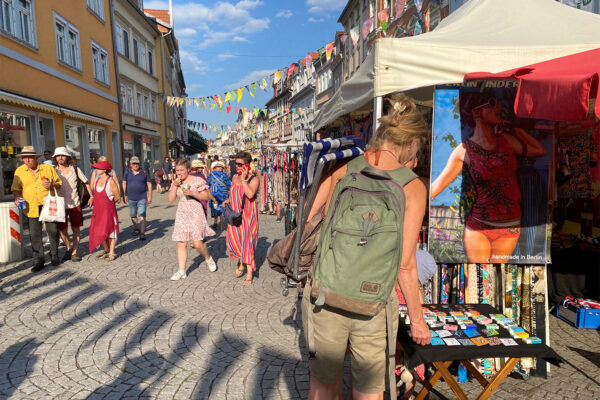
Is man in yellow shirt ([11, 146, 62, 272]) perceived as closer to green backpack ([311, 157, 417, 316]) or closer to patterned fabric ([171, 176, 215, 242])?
patterned fabric ([171, 176, 215, 242])

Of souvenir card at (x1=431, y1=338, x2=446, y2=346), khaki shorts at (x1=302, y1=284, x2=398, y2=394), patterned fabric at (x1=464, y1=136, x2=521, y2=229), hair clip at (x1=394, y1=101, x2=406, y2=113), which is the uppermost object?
hair clip at (x1=394, y1=101, x2=406, y2=113)

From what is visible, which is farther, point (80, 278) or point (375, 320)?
point (80, 278)

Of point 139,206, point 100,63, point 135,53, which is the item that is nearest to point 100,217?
point 139,206

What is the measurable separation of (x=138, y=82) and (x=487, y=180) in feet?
78.7

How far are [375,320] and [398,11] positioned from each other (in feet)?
56.5

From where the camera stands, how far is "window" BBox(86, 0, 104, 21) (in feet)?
54.7

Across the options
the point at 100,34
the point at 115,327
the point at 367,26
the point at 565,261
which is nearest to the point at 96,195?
the point at 115,327

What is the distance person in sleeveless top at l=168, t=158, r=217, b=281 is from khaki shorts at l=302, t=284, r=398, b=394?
406 cm

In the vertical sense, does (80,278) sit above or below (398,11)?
below

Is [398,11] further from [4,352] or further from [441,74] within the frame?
[4,352]

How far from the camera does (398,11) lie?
53.9 feet

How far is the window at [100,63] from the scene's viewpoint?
17.1m

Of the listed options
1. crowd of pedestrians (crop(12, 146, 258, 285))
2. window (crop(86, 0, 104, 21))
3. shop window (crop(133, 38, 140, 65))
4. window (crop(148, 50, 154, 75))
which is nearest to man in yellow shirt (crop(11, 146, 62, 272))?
crowd of pedestrians (crop(12, 146, 258, 285))

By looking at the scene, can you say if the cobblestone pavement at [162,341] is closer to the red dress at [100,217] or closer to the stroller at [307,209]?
the red dress at [100,217]
